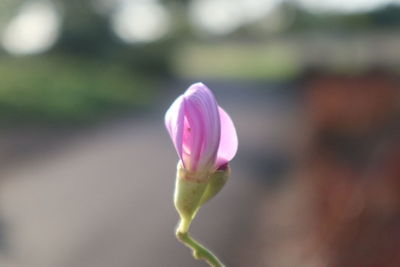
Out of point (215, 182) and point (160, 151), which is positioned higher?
point (160, 151)

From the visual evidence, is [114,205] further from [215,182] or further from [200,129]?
[200,129]

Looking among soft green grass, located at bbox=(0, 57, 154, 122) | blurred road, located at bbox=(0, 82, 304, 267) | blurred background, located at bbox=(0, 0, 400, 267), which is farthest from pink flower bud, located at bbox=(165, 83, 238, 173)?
soft green grass, located at bbox=(0, 57, 154, 122)

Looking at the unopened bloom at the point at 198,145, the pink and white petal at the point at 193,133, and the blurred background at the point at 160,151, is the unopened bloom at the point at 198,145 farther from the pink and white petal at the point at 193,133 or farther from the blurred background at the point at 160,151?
the blurred background at the point at 160,151

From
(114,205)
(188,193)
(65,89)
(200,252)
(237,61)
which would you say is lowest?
(200,252)

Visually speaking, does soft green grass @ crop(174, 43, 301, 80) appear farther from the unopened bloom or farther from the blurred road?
the unopened bloom

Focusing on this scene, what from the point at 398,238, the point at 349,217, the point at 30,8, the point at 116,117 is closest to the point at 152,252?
the point at 349,217

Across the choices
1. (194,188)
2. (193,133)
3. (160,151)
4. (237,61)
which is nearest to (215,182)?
(194,188)
